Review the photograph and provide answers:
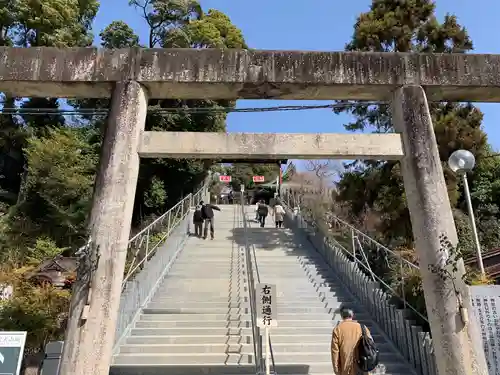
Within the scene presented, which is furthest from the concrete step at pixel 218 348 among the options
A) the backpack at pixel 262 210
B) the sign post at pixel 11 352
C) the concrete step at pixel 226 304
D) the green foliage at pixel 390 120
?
the backpack at pixel 262 210

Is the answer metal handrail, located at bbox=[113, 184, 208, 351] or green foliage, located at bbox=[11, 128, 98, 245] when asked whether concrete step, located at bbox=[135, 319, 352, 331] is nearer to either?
metal handrail, located at bbox=[113, 184, 208, 351]

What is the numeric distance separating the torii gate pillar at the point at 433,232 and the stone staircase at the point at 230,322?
1.52 meters

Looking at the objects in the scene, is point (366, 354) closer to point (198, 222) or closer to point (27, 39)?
point (198, 222)

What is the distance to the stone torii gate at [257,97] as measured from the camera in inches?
177

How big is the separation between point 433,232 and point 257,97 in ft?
9.73

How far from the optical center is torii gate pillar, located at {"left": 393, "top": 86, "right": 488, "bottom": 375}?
4426mm

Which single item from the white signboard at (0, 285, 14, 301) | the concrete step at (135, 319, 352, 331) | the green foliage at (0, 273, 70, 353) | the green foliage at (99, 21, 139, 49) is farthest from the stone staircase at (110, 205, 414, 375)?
the green foliage at (99, 21, 139, 49)

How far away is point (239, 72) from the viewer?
5.45 m

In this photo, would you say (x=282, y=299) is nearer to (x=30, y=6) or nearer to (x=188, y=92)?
(x=188, y=92)

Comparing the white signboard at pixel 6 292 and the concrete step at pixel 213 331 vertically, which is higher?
the white signboard at pixel 6 292

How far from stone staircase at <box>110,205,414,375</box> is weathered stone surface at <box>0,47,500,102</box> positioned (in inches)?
151

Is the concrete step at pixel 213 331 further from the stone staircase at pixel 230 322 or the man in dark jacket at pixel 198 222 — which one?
the man in dark jacket at pixel 198 222

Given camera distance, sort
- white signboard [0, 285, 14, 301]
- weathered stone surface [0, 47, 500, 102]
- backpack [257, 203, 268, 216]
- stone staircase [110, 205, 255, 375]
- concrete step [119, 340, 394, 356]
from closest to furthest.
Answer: weathered stone surface [0, 47, 500, 102] → stone staircase [110, 205, 255, 375] → concrete step [119, 340, 394, 356] → white signboard [0, 285, 14, 301] → backpack [257, 203, 268, 216]

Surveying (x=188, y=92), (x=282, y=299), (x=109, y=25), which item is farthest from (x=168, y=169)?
(x=188, y=92)
